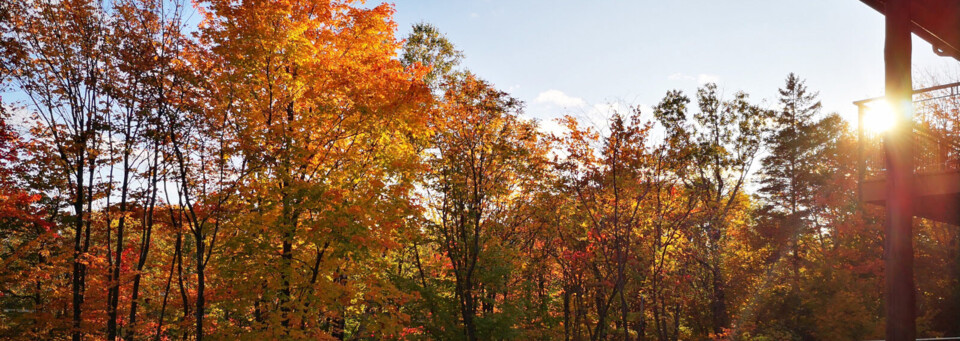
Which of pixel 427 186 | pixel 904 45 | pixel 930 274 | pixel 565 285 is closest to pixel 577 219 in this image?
pixel 565 285

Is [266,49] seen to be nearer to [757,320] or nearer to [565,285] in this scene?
[565,285]

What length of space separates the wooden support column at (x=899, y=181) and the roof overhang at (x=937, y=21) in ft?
1.63

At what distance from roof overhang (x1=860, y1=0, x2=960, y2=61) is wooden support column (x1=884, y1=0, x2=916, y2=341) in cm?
50

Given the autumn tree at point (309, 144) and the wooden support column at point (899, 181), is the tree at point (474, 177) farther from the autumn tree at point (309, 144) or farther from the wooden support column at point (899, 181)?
the wooden support column at point (899, 181)

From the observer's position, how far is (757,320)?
771 inches

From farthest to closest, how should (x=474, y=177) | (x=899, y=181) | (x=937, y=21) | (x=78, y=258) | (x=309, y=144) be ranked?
(x=474, y=177) → (x=78, y=258) → (x=309, y=144) → (x=937, y=21) → (x=899, y=181)

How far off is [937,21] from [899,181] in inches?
95.5

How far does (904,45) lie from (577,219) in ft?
43.9

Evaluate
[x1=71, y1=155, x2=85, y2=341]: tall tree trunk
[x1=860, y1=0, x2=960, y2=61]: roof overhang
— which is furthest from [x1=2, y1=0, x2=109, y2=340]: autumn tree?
[x1=860, y1=0, x2=960, y2=61]: roof overhang

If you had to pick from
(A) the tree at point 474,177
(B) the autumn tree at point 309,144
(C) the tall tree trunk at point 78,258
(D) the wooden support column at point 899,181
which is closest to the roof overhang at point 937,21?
(D) the wooden support column at point 899,181

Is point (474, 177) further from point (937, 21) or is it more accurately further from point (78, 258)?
point (937, 21)

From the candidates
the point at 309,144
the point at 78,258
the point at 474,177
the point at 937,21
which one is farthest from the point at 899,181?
the point at 78,258

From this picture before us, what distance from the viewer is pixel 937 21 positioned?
6922 mm

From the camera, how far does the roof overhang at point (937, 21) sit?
6583 millimetres
